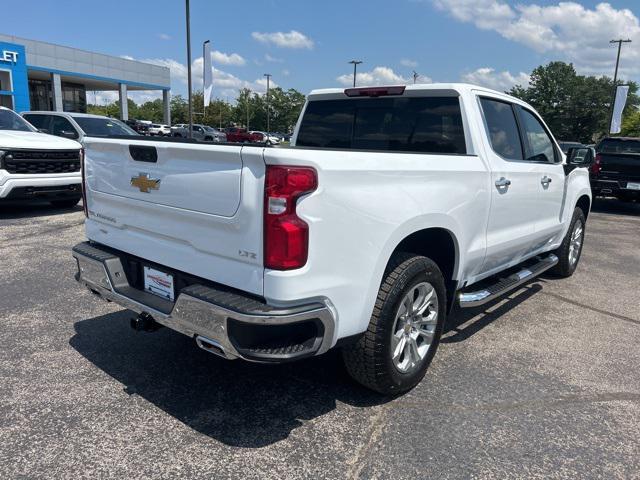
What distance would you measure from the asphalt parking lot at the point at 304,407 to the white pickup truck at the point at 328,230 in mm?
389

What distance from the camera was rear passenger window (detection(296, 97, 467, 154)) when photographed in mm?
3891

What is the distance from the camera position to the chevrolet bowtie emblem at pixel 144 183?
290 centimetres

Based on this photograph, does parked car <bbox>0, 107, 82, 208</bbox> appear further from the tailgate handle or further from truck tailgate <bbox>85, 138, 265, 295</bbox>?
the tailgate handle

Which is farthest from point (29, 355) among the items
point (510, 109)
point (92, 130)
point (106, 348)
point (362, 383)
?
point (92, 130)

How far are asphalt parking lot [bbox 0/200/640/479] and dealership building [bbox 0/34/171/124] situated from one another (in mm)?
30670

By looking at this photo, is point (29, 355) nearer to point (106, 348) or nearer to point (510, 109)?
point (106, 348)

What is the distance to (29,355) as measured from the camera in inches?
143

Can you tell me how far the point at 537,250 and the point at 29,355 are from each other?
4.56m

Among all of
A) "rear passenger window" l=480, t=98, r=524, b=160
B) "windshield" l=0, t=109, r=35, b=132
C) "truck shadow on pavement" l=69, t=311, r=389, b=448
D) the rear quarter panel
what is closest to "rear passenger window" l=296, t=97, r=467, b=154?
"rear passenger window" l=480, t=98, r=524, b=160

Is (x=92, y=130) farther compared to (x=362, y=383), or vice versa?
(x=92, y=130)

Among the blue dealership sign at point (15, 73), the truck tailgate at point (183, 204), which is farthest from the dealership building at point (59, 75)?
the truck tailgate at point (183, 204)

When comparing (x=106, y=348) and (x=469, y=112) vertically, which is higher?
(x=469, y=112)

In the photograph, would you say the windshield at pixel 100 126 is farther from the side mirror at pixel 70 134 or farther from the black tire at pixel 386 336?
the black tire at pixel 386 336

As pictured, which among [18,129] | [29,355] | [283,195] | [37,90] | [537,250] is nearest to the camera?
[283,195]
